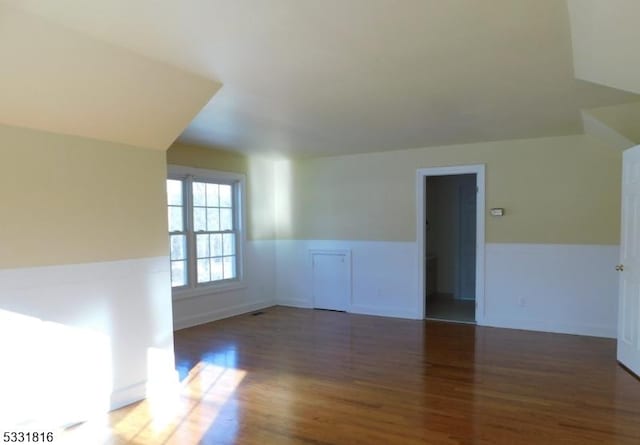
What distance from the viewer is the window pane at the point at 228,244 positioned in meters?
6.26

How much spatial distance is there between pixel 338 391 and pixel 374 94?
2.55 metres

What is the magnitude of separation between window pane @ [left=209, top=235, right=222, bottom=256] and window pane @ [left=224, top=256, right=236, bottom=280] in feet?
0.63

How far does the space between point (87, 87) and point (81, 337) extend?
171 centimetres

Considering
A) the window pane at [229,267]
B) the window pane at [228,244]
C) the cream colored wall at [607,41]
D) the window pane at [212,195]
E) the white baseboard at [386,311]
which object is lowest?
the white baseboard at [386,311]

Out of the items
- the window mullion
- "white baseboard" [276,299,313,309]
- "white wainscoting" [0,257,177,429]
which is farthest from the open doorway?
"white wainscoting" [0,257,177,429]

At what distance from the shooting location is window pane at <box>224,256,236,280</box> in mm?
6284

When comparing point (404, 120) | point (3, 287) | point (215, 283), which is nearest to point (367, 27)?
point (404, 120)

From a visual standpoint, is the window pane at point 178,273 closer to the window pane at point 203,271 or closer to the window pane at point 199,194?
the window pane at point 203,271

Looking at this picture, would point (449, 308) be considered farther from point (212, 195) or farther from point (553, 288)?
point (212, 195)

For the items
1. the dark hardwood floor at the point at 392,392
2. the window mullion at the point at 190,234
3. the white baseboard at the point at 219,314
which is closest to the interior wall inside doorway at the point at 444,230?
the dark hardwood floor at the point at 392,392

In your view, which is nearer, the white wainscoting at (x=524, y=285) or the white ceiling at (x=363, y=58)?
the white ceiling at (x=363, y=58)

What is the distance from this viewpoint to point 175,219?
554 cm

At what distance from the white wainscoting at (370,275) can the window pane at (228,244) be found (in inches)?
38.5

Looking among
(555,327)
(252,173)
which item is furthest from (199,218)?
(555,327)
